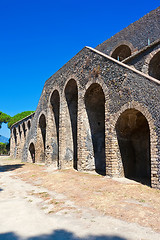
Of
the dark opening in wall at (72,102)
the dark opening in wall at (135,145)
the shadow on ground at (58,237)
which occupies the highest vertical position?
the dark opening in wall at (72,102)

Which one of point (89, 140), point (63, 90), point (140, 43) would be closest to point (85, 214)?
point (89, 140)

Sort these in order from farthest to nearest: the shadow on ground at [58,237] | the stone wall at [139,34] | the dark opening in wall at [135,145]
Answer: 1. the stone wall at [139,34]
2. the dark opening in wall at [135,145]
3. the shadow on ground at [58,237]

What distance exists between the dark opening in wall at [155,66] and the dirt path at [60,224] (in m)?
7.93

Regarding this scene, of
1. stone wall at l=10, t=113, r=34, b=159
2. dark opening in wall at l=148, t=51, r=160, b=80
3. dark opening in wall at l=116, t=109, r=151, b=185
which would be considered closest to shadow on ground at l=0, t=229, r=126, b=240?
dark opening in wall at l=116, t=109, r=151, b=185

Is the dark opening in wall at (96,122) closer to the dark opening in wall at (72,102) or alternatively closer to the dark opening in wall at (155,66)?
the dark opening in wall at (72,102)

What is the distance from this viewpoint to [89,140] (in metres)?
11.1

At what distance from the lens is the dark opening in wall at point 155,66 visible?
31.5 feet

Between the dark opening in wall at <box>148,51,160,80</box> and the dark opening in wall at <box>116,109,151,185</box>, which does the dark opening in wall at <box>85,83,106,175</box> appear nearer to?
the dark opening in wall at <box>116,109,151,185</box>

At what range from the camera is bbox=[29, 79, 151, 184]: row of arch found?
8.83 metres

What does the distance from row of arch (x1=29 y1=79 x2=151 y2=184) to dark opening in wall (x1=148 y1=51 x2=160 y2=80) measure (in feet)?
8.71

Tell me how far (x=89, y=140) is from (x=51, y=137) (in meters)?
4.91

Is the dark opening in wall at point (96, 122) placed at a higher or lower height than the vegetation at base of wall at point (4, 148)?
higher

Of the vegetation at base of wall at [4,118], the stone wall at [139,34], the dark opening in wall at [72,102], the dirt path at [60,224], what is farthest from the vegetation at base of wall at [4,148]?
the dirt path at [60,224]

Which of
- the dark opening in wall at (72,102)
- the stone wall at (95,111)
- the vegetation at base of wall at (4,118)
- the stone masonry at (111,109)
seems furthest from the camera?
the vegetation at base of wall at (4,118)
